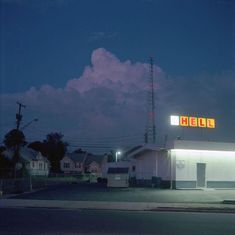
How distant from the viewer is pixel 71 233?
13641 mm

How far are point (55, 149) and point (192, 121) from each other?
95.5m

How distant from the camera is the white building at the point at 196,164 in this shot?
40.9m

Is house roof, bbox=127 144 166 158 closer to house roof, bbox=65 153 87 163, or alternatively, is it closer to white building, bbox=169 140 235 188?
white building, bbox=169 140 235 188

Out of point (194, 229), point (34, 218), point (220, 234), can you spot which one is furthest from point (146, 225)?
point (34, 218)

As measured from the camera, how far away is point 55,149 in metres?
137

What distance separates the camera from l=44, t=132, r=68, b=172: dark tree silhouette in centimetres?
13188

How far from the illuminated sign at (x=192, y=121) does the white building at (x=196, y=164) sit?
327 cm

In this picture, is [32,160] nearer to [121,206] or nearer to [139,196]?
[139,196]

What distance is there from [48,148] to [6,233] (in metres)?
126

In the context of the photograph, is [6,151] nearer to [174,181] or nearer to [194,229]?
[174,181]

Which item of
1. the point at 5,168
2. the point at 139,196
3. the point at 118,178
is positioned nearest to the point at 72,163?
the point at 5,168

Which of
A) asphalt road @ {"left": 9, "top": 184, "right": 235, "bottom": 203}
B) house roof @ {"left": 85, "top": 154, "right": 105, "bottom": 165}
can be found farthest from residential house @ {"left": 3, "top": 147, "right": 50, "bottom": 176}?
asphalt road @ {"left": 9, "top": 184, "right": 235, "bottom": 203}

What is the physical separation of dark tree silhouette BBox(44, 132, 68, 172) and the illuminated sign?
86.4m

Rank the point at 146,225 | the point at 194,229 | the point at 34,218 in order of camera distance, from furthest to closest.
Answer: the point at 34,218, the point at 146,225, the point at 194,229
